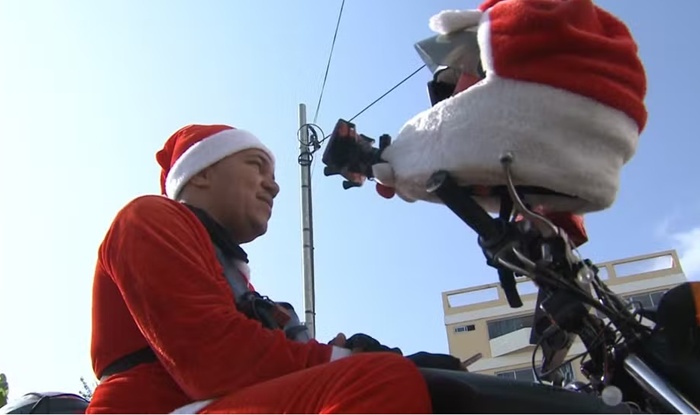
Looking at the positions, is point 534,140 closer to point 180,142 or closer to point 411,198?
point 411,198

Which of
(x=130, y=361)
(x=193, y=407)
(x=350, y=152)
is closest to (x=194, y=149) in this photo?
(x=130, y=361)

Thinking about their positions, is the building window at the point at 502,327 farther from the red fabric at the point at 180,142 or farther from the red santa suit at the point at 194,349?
the red santa suit at the point at 194,349

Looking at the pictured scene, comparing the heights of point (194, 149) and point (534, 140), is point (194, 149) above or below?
above

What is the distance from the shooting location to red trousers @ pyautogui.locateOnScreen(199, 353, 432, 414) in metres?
1.08

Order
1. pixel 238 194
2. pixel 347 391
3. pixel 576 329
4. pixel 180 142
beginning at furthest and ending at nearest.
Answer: pixel 180 142 < pixel 238 194 < pixel 576 329 < pixel 347 391

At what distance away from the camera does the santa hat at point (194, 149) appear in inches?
91.5

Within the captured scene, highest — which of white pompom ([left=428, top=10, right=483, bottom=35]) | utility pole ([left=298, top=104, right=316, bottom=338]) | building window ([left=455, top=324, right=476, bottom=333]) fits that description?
white pompom ([left=428, top=10, right=483, bottom=35])

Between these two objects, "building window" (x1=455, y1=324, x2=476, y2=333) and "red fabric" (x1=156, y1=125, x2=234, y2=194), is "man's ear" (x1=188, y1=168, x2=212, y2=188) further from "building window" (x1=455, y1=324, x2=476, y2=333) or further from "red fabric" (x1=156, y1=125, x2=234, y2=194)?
"building window" (x1=455, y1=324, x2=476, y2=333)

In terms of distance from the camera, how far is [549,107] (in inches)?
49.9

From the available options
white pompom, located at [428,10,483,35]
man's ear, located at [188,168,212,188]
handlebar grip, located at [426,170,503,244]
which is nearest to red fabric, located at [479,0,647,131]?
white pompom, located at [428,10,483,35]

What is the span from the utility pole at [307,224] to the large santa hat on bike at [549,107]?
3.12m

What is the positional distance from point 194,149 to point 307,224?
313 centimetres

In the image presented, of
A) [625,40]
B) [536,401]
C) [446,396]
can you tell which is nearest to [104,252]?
[446,396]

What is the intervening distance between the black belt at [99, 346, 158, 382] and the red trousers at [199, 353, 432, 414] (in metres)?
0.39
